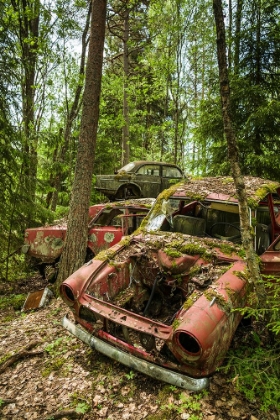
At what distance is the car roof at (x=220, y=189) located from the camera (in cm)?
404

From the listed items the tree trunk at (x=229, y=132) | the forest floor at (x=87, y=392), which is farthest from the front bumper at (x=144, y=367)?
the tree trunk at (x=229, y=132)

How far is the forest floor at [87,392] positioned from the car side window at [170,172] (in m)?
7.57

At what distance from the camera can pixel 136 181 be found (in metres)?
9.93

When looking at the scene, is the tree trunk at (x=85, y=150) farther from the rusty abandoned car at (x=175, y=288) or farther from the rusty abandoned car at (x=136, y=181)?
the rusty abandoned car at (x=136, y=181)

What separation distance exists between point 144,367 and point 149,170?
8.21 metres

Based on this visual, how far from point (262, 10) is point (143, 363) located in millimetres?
9312

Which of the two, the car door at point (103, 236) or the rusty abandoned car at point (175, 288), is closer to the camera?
the rusty abandoned car at point (175, 288)

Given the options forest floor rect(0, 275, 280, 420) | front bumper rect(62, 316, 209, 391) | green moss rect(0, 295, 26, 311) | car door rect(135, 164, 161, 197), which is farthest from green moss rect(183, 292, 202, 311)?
car door rect(135, 164, 161, 197)

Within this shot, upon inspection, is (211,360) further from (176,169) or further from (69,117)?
(69,117)

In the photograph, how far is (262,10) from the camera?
7.72 m

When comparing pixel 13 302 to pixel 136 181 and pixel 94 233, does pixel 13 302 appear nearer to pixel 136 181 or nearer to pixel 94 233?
pixel 94 233

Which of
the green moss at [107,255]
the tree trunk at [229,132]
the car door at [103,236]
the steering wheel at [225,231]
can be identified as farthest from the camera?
the car door at [103,236]

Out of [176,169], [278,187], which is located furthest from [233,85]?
[278,187]

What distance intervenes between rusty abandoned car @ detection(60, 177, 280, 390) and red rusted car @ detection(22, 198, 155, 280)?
3.82 feet
